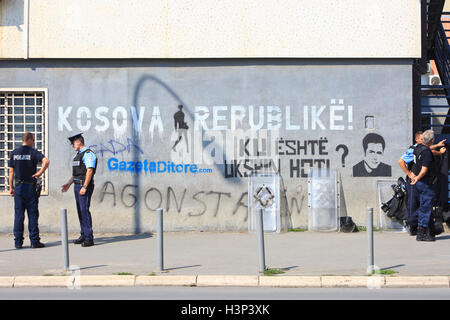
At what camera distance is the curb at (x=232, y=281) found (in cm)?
787

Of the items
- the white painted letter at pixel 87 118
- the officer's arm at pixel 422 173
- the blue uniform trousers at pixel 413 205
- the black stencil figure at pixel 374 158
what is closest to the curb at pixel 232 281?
the officer's arm at pixel 422 173

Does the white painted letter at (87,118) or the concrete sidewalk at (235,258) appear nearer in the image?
the concrete sidewalk at (235,258)

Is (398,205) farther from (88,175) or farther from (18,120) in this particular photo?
(18,120)

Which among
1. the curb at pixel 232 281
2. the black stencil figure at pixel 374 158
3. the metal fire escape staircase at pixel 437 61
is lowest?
the curb at pixel 232 281

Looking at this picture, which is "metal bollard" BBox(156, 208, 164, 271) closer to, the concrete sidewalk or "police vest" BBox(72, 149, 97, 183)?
the concrete sidewalk

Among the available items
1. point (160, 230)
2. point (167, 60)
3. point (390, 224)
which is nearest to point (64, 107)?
point (167, 60)

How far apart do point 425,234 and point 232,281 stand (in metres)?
4.29

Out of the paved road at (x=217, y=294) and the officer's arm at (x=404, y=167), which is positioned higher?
the officer's arm at (x=404, y=167)

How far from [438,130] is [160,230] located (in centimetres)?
992

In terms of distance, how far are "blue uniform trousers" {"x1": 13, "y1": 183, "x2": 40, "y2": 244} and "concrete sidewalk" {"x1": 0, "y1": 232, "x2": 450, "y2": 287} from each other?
26 centimetres

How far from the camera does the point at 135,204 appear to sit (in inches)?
481

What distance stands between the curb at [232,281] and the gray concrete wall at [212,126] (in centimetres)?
409

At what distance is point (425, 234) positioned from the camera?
10.7m
